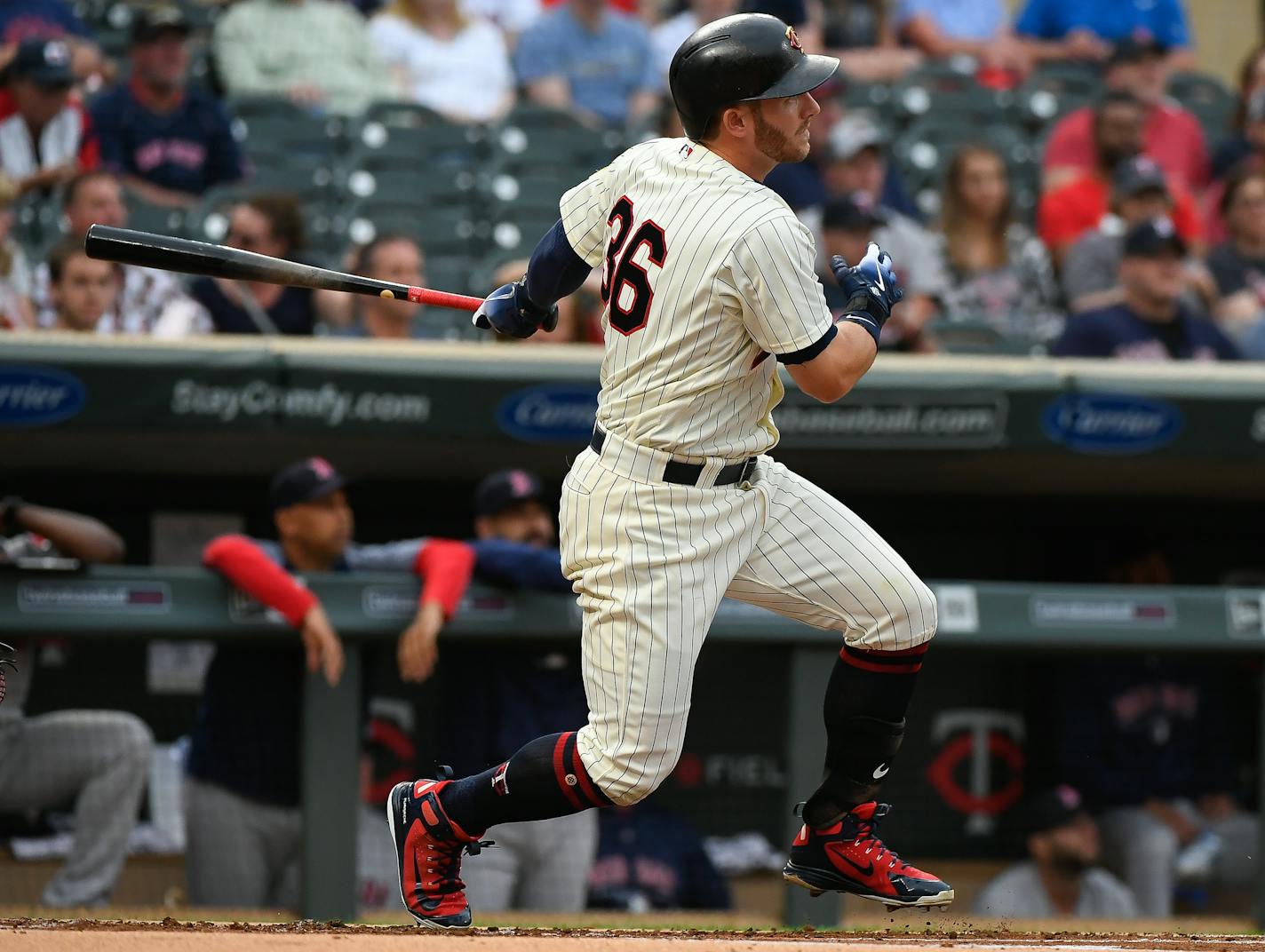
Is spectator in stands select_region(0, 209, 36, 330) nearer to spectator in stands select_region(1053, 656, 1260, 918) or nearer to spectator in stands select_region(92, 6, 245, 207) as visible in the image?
spectator in stands select_region(92, 6, 245, 207)

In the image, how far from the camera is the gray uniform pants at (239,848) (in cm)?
426

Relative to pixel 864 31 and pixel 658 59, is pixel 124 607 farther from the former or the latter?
pixel 864 31

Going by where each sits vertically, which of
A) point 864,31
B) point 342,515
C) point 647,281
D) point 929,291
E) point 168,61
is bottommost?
point 342,515

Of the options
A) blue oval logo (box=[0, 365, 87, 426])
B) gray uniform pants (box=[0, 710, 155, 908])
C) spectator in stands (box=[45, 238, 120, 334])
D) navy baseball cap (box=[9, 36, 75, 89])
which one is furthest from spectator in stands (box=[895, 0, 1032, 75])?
gray uniform pants (box=[0, 710, 155, 908])

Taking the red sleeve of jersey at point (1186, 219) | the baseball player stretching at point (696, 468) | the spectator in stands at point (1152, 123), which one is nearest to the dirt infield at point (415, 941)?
the baseball player stretching at point (696, 468)

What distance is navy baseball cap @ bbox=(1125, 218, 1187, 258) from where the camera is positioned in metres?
5.40

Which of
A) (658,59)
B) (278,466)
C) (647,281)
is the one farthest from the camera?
(658,59)

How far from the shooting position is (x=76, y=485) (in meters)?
5.28

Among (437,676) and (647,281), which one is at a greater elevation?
(647,281)

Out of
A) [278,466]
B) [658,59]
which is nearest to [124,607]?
[278,466]

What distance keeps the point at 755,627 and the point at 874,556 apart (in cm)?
151

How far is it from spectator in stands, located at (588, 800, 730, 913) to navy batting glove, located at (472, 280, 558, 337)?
6.20 feet

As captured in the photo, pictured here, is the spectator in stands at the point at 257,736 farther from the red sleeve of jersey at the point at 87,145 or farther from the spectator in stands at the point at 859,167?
the spectator in stands at the point at 859,167

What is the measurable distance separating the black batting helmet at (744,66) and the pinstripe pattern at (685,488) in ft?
0.35
